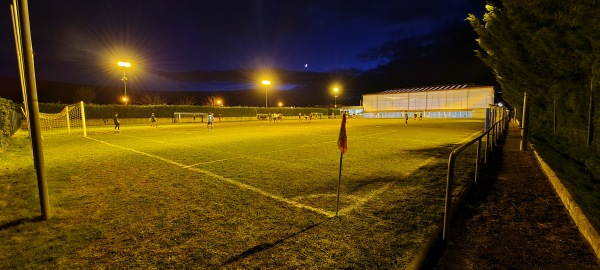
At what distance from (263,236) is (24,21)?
A: 178 inches

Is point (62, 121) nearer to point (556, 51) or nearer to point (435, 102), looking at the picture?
point (556, 51)

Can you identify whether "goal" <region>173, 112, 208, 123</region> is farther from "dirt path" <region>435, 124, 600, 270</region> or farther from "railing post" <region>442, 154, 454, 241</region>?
"railing post" <region>442, 154, 454, 241</region>

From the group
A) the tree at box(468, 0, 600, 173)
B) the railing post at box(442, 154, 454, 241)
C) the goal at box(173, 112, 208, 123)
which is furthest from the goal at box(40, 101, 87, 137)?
the tree at box(468, 0, 600, 173)

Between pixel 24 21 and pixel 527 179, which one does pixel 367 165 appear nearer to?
pixel 527 179

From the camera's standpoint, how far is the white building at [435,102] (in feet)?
188

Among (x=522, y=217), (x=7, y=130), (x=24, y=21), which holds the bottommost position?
(x=522, y=217)

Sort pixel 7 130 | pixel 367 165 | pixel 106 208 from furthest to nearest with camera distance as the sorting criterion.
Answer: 1. pixel 7 130
2. pixel 367 165
3. pixel 106 208

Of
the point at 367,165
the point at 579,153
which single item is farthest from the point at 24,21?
the point at 579,153

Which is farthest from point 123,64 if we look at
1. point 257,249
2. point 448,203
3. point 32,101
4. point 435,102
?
point 435,102

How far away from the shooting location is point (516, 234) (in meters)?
3.55

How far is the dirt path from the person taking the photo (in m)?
2.92

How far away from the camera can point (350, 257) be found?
2988mm

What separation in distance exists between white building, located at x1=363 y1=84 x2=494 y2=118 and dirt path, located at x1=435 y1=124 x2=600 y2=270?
5955 cm

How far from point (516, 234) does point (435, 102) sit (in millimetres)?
67728
